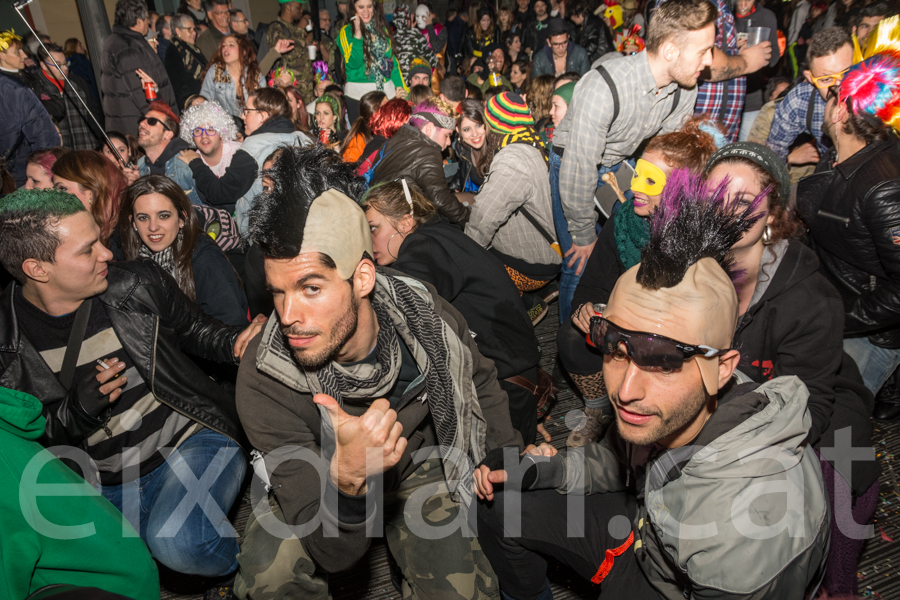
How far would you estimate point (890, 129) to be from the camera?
2635mm

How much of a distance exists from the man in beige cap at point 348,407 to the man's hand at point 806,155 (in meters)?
3.30

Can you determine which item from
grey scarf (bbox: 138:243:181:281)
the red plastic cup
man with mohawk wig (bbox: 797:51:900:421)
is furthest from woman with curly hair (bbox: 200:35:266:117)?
man with mohawk wig (bbox: 797:51:900:421)

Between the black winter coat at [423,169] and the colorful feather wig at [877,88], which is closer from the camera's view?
the colorful feather wig at [877,88]

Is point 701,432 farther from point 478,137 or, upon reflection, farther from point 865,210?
point 478,137

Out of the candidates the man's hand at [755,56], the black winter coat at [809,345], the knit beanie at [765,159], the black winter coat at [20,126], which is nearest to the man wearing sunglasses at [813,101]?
the man's hand at [755,56]

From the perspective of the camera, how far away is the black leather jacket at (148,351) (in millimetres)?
2234

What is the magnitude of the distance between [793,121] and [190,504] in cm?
456

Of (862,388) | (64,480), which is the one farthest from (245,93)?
(862,388)

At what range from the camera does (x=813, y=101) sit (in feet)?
12.5

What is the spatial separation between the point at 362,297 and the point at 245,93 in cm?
493

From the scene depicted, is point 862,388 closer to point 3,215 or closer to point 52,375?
point 52,375

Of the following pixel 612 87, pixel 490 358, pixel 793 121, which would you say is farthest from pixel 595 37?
pixel 490 358

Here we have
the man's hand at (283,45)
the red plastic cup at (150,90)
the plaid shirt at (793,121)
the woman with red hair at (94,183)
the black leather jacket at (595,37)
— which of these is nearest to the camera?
the woman with red hair at (94,183)

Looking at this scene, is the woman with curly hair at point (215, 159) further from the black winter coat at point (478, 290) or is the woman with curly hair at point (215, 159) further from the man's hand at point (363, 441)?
the man's hand at point (363, 441)
